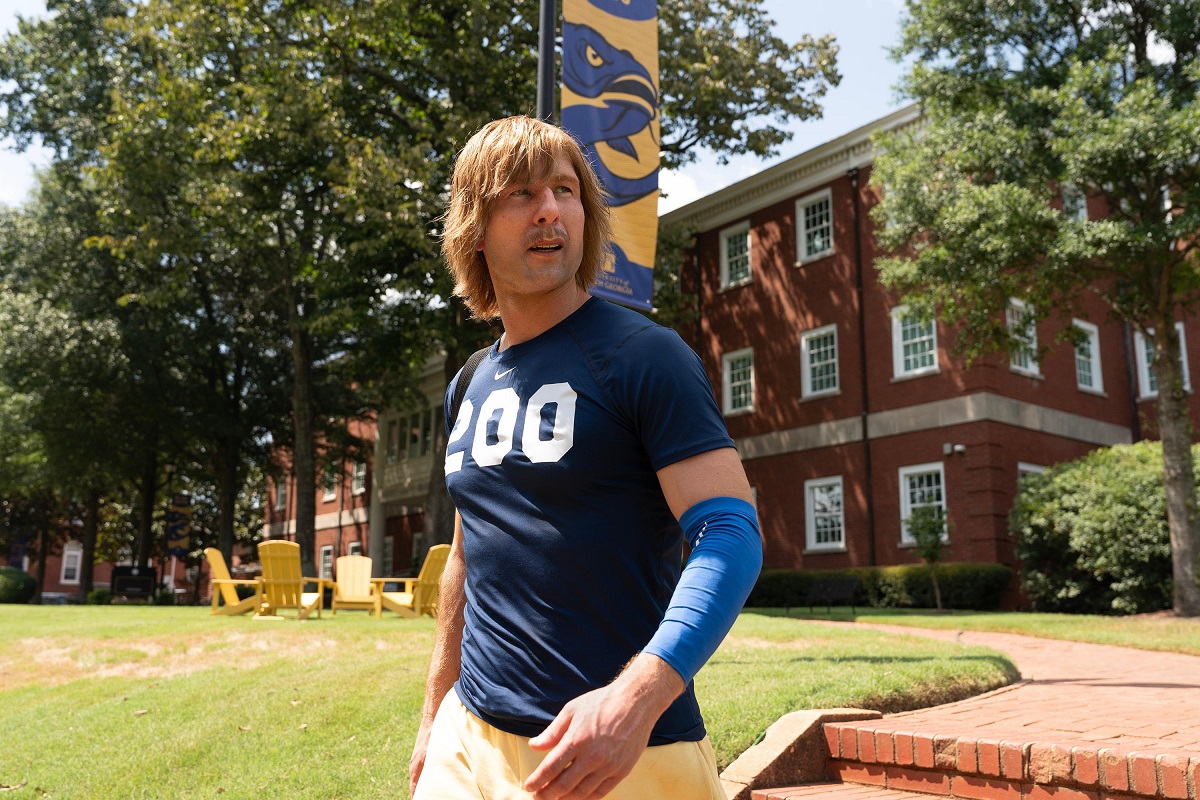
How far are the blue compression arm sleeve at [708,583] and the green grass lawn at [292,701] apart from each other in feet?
12.8

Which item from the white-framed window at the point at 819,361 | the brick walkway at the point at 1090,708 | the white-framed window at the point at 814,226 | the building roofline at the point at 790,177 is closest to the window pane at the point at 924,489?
the white-framed window at the point at 819,361

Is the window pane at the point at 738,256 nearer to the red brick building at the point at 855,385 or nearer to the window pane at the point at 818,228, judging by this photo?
the red brick building at the point at 855,385

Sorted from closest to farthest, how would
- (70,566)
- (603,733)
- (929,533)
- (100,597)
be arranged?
(603,733)
(929,533)
(100,597)
(70,566)

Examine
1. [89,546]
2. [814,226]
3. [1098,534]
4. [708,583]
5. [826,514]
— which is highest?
[814,226]

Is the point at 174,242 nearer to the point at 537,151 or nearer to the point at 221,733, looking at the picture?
the point at 221,733

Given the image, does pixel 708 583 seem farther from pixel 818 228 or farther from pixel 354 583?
pixel 818 228

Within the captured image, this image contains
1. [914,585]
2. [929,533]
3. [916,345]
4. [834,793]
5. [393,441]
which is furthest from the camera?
[393,441]

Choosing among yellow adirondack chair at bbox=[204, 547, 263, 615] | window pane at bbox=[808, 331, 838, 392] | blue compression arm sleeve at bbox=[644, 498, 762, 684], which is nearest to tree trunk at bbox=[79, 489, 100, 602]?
yellow adirondack chair at bbox=[204, 547, 263, 615]

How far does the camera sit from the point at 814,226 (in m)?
27.2

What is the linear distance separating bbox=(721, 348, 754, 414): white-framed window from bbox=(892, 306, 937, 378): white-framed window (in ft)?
15.7

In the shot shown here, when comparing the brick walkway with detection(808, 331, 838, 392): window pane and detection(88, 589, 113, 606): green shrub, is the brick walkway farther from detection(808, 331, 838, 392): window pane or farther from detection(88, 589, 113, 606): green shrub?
detection(88, 589, 113, 606): green shrub

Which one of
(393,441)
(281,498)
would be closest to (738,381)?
(393,441)

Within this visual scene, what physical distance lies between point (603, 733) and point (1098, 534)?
19.9 m

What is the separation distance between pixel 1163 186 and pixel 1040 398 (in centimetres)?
730
